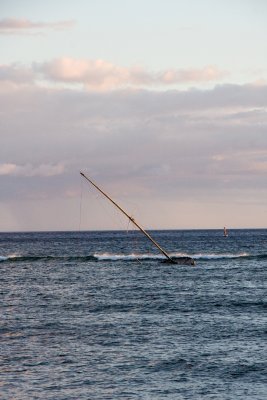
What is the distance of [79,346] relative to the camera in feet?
135

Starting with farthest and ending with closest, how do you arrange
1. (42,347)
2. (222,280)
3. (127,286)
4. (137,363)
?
1. (222,280)
2. (127,286)
3. (42,347)
4. (137,363)

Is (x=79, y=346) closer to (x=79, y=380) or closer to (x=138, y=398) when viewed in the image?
(x=79, y=380)

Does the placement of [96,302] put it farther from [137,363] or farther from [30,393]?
[30,393]

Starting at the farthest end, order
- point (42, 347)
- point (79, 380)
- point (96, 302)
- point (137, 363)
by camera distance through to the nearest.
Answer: point (96, 302)
point (42, 347)
point (137, 363)
point (79, 380)

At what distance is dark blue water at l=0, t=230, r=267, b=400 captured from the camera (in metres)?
32.5

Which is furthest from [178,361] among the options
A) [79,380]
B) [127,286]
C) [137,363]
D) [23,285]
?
[23,285]

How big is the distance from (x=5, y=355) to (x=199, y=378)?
1159cm

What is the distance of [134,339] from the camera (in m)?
43.0

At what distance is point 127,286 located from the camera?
7588cm

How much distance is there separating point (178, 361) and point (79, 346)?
701 centimetres

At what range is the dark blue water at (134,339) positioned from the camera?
32.5 meters

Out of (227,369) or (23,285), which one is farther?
(23,285)

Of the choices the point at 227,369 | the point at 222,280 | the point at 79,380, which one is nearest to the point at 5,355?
the point at 79,380

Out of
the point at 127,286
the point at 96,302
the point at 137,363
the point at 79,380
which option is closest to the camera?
the point at 79,380
